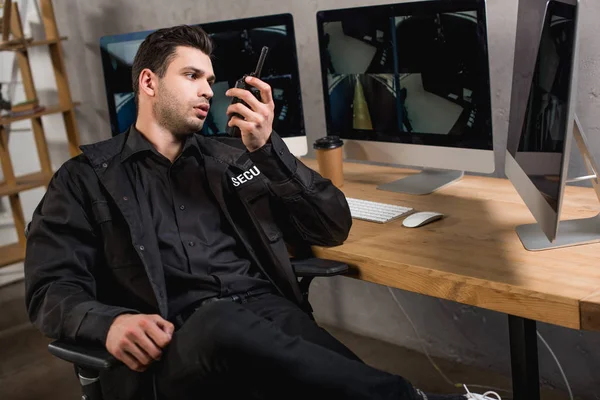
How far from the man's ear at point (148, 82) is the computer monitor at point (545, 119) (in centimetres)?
94

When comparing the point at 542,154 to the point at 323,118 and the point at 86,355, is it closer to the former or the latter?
the point at 86,355

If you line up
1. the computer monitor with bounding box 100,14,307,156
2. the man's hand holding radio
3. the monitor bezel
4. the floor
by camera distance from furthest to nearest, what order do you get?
the floor → the computer monitor with bounding box 100,14,307,156 → the man's hand holding radio → the monitor bezel

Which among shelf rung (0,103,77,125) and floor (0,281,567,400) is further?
shelf rung (0,103,77,125)

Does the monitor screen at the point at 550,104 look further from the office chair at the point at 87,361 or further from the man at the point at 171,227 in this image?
the office chair at the point at 87,361

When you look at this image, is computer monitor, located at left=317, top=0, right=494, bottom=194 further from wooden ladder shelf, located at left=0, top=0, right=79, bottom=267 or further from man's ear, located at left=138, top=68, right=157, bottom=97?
wooden ladder shelf, located at left=0, top=0, right=79, bottom=267

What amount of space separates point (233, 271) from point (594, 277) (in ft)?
2.89

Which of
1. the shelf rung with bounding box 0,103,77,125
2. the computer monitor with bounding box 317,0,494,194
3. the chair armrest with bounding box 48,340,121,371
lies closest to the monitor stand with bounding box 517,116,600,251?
the computer monitor with bounding box 317,0,494,194

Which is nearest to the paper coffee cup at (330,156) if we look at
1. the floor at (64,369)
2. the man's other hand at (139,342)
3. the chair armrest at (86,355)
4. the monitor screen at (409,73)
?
the monitor screen at (409,73)

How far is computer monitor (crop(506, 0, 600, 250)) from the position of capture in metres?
1.52

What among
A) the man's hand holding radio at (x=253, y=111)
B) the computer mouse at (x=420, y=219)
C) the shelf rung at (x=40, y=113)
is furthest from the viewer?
the shelf rung at (x=40, y=113)

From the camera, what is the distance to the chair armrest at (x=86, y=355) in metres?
1.59

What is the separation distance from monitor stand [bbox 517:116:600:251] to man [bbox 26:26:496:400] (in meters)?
0.44

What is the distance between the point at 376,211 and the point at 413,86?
1.27ft

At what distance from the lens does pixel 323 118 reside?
10.2 feet
